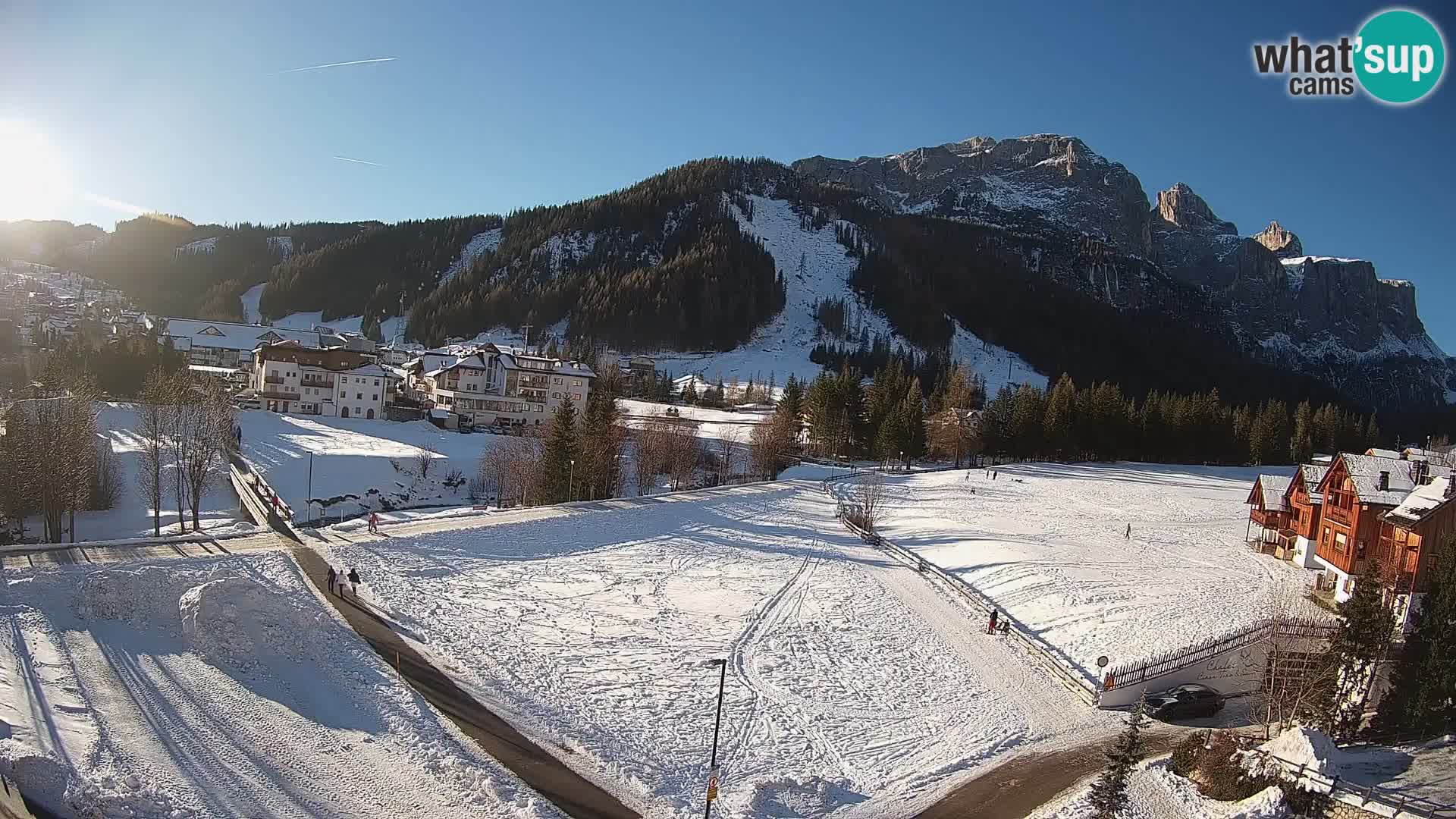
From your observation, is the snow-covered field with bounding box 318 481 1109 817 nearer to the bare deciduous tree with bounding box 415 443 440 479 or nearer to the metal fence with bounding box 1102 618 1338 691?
the metal fence with bounding box 1102 618 1338 691

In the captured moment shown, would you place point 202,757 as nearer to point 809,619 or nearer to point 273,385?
point 809,619

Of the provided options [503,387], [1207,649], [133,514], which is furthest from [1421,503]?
[503,387]

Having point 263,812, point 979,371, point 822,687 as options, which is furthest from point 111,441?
point 979,371

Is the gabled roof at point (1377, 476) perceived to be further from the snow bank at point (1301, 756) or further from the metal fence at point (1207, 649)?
the snow bank at point (1301, 756)

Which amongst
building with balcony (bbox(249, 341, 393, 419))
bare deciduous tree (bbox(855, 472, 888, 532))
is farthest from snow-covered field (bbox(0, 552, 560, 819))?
building with balcony (bbox(249, 341, 393, 419))

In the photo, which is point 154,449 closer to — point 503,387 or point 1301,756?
point 503,387

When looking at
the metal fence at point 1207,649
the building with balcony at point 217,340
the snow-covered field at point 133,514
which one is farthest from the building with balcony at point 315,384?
the metal fence at point 1207,649
